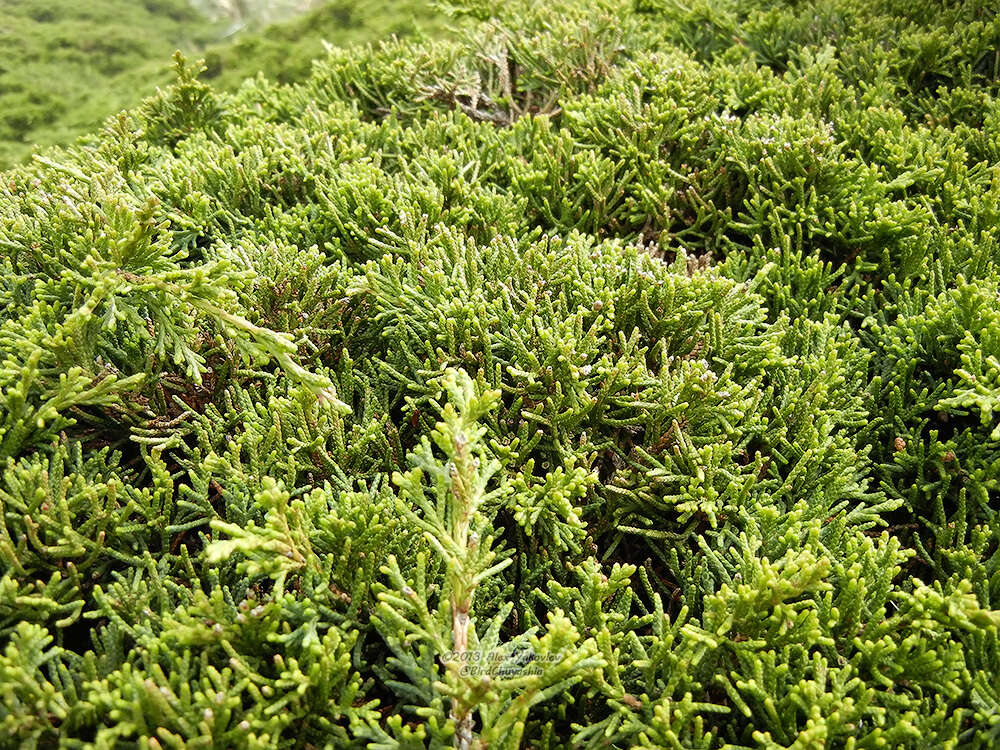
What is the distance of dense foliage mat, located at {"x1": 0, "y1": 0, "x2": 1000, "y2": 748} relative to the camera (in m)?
1.99

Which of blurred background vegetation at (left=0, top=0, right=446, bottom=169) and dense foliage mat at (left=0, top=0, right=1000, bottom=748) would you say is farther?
blurred background vegetation at (left=0, top=0, right=446, bottom=169)

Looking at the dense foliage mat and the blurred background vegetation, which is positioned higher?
the blurred background vegetation

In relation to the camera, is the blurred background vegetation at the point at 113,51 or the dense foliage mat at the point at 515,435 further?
the blurred background vegetation at the point at 113,51

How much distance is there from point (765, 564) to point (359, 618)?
53.8 inches

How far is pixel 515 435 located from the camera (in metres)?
2.72

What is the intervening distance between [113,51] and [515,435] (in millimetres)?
8957

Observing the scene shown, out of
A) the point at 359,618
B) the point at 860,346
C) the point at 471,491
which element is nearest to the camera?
the point at 471,491

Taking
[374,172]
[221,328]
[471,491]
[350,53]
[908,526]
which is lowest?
[908,526]

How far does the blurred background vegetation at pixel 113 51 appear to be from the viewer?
728 cm

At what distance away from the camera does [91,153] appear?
431cm

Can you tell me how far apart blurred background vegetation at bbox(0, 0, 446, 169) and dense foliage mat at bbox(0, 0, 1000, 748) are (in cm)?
396

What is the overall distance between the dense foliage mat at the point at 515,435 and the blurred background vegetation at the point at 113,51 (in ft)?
13.0

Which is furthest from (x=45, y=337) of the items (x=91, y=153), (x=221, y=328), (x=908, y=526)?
(x=908, y=526)

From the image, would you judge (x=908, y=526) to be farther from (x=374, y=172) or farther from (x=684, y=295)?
(x=374, y=172)
